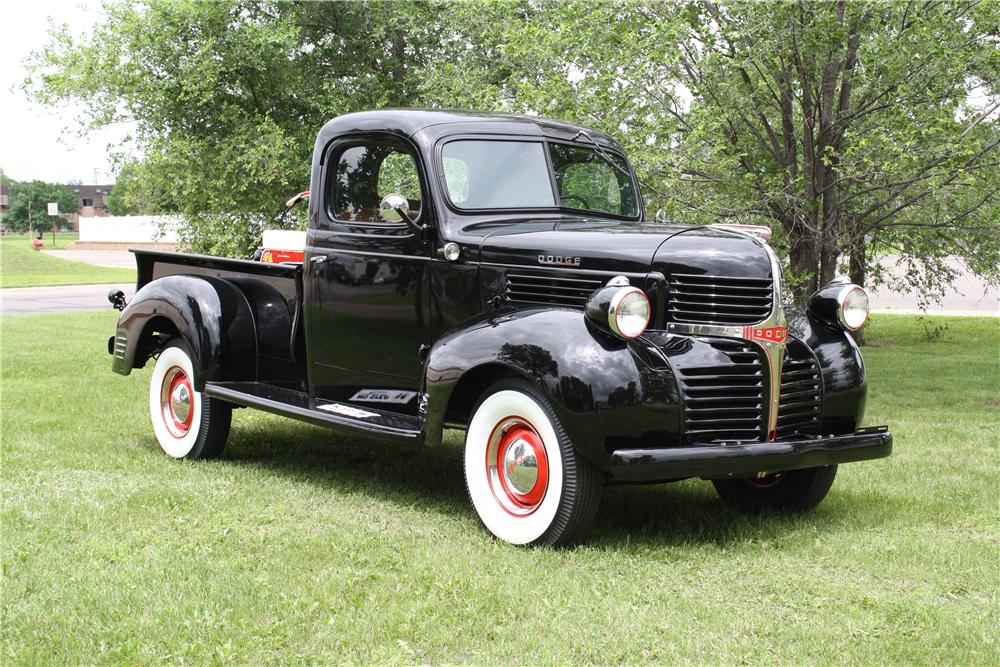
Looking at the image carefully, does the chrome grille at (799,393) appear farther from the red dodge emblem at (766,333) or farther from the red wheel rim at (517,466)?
the red wheel rim at (517,466)

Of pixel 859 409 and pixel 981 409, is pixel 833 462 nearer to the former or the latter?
pixel 859 409

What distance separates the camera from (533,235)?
5.74 metres

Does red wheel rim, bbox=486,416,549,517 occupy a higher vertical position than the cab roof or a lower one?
lower

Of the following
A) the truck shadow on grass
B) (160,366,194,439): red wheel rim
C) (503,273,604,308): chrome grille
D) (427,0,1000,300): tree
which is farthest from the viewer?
(427,0,1000,300): tree

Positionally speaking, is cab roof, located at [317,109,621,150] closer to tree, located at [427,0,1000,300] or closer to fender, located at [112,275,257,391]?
fender, located at [112,275,257,391]

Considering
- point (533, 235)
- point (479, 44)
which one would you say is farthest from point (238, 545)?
point (479, 44)

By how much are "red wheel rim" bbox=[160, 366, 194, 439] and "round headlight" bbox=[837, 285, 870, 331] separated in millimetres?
4120

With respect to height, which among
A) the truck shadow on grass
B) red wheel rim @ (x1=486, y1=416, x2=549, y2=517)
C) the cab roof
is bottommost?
the truck shadow on grass

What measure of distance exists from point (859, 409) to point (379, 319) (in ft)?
8.63

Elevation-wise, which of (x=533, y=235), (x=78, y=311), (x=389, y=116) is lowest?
(x=78, y=311)

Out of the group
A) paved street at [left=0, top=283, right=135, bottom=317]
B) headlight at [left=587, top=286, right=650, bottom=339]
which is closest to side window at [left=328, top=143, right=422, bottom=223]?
headlight at [left=587, top=286, right=650, bottom=339]

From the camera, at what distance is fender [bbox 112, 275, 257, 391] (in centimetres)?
704

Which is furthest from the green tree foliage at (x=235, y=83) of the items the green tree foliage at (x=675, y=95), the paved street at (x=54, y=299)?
the paved street at (x=54, y=299)

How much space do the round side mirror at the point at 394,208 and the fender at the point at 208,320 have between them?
1623 millimetres
